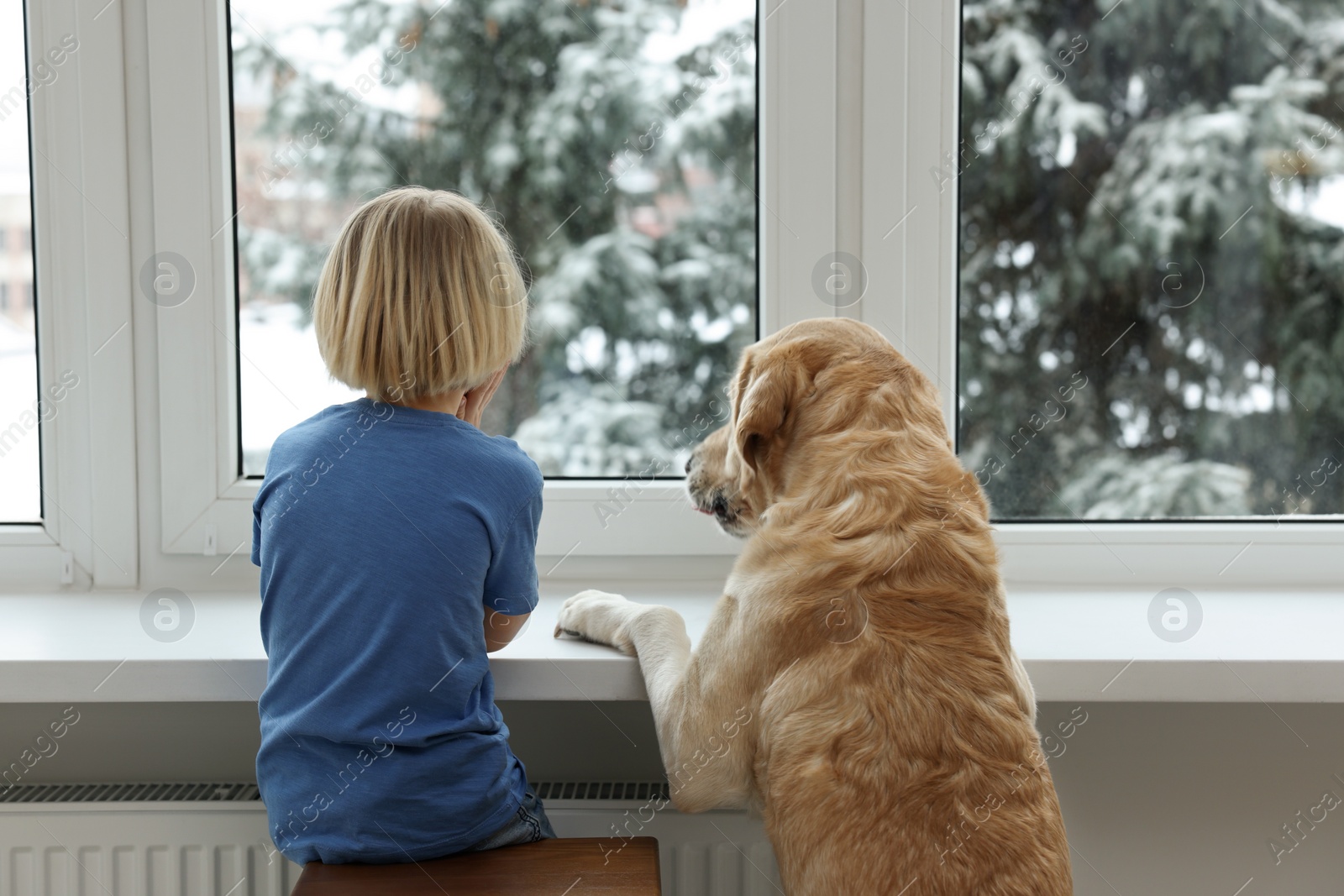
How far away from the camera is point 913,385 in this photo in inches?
43.7

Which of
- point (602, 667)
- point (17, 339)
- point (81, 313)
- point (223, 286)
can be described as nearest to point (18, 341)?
point (17, 339)

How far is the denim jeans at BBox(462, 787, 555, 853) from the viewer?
109cm

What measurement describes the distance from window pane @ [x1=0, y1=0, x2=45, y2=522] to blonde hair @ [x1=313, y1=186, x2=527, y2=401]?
83 centimetres

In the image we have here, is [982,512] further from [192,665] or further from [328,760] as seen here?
[192,665]

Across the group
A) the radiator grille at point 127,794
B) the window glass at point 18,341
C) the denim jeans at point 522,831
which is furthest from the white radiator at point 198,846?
the window glass at point 18,341

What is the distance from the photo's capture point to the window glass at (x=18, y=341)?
1589 mm

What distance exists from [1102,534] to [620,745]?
85 cm

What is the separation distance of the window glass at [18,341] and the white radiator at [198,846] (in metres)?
0.53

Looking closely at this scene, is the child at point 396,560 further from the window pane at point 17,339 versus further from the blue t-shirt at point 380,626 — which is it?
the window pane at point 17,339

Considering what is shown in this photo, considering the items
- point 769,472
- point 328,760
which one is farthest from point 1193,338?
point 328,760

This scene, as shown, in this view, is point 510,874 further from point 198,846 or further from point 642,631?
point 198,846

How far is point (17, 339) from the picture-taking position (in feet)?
5.32

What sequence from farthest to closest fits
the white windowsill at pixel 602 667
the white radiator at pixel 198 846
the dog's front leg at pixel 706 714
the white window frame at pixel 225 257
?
the white window frame at pixel 225 257
the white radiator at pixel 198 846
the white windowsill at pixel 602 667
the dog's front leg at pixel 706 714

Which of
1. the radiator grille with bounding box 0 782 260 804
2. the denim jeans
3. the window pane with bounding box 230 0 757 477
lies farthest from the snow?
the denim jeans
